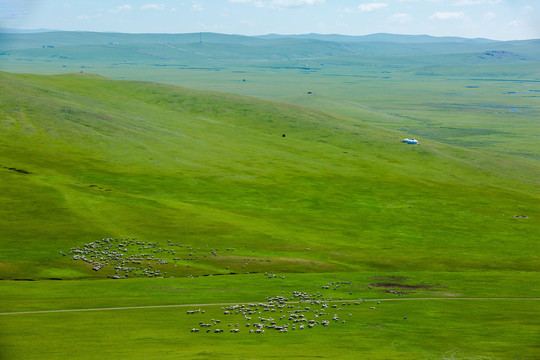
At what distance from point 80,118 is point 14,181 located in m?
77.4

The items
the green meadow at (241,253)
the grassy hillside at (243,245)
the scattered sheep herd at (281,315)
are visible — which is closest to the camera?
the green meadow at (241,253)

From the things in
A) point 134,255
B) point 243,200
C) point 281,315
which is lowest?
point 243,200

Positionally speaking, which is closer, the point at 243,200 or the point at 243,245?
the point at 243,245

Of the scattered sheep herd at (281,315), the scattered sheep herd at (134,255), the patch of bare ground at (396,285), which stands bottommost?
the patch of bare ground at (396,285)

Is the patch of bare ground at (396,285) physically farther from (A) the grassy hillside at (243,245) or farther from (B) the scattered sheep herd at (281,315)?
(B) the scattered sheep herd at (281,315)

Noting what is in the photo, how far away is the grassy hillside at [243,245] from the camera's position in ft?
200

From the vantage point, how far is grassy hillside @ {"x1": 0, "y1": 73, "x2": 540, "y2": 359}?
61.0 m

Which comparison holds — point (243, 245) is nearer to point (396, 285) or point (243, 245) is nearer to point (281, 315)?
point (396, 285)

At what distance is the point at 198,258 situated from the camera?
301 feet

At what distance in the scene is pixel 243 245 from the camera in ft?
328

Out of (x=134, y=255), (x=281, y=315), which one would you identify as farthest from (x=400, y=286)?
(x=134, y=255)

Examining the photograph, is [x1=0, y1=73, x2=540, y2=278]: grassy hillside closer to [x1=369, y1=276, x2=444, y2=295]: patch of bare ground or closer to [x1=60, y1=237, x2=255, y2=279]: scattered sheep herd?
[x1=60, y1=237, x2=255, y2=279]: scattered sheep herd

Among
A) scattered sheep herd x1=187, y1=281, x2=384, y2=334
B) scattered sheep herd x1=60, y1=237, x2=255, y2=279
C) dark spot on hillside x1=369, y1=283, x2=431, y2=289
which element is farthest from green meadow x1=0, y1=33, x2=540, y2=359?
dark spot on hillside x1=369, y1=283, x2=431, y2=289

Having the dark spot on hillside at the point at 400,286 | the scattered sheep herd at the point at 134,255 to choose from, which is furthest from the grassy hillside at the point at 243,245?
the scattered sheep herd at the point at 134,255
